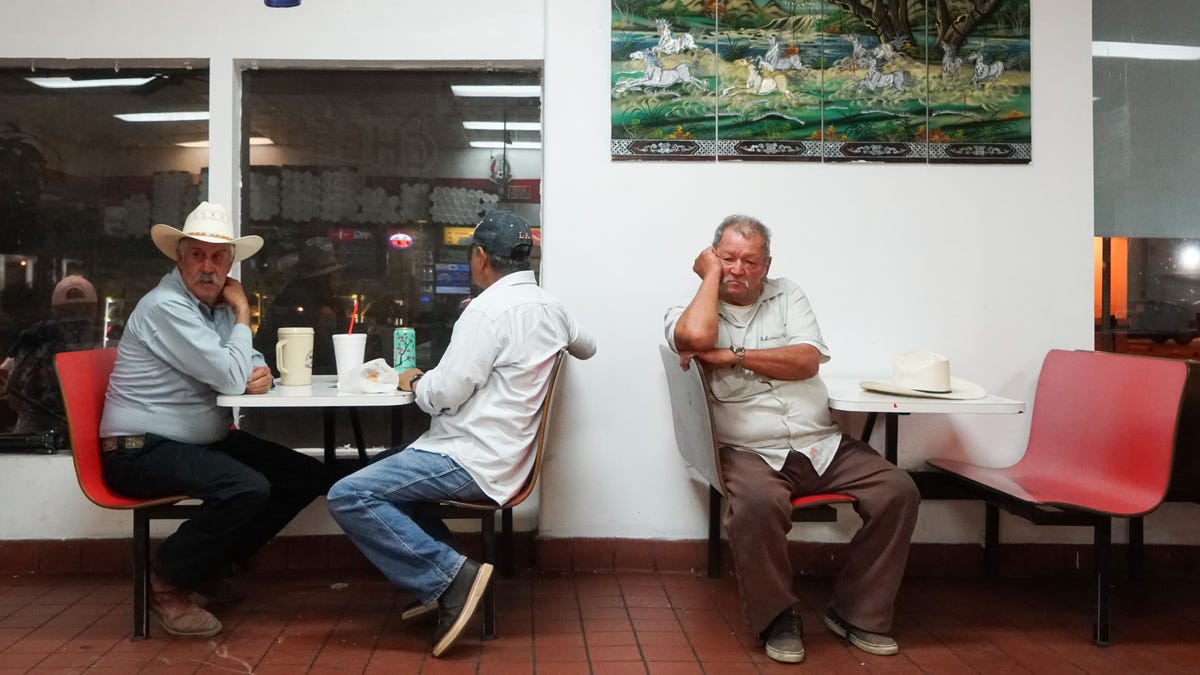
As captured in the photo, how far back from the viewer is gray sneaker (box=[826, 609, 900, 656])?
9.20 feet

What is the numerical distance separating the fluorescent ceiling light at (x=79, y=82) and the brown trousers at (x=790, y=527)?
3021 millimetres

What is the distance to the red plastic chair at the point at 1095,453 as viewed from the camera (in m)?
2.86

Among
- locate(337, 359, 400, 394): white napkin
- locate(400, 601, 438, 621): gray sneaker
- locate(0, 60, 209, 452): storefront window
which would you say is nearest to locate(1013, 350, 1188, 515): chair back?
locate(400, 601, 438, 621): gray sneaker

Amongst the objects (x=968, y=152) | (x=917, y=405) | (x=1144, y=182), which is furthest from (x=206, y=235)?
(x=1144, y=182)

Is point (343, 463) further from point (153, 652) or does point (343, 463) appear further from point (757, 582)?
point (757, 582)

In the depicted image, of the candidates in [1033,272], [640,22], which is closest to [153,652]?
[640,22]

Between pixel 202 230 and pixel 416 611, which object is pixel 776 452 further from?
pixel 202 230

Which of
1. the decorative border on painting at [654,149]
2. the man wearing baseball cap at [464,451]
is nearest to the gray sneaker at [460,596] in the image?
the man wearing baseball cap at [464,451]

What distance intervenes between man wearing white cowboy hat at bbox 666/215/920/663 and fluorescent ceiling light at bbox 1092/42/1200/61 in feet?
6.49

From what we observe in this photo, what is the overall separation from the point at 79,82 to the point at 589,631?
10.5 feet

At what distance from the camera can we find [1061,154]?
3643 millimetres

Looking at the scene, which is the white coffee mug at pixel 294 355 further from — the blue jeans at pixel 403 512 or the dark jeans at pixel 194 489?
the blue jeans at pixel 403 512

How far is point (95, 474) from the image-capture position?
2.91 m

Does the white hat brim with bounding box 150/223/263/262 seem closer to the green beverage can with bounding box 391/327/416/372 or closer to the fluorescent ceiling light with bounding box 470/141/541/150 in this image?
the green beverage can with bounding box 391/327/416/372
